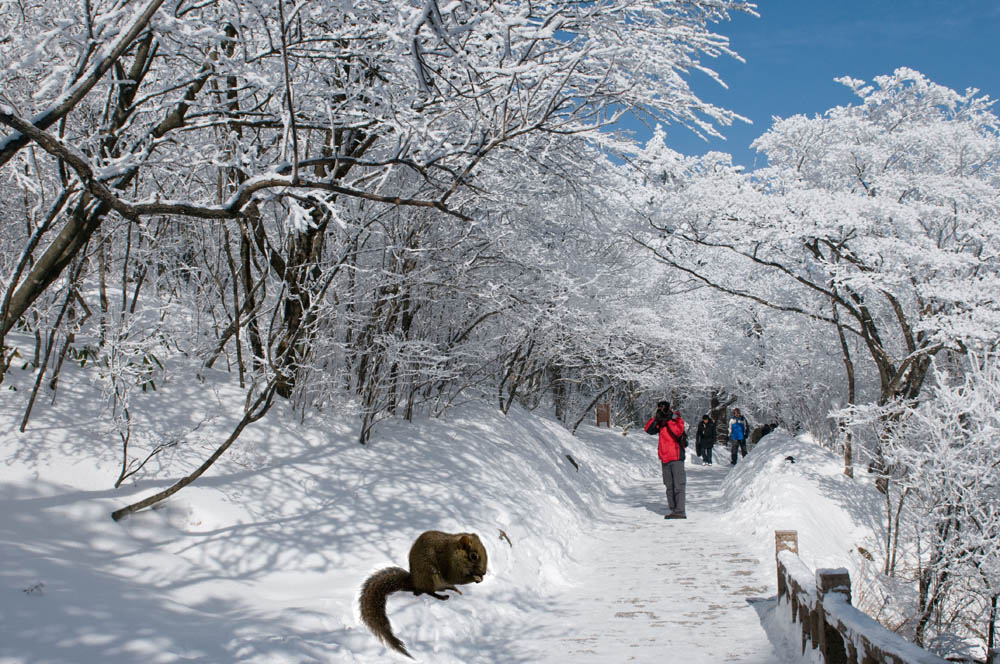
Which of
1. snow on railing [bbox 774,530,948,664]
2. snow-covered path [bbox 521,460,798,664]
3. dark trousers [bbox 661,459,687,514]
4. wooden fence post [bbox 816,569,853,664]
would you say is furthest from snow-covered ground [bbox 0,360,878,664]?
dark trousers [bbox 661,459,687,514]

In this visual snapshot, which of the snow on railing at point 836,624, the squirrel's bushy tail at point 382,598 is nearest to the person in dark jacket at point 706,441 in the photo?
the snow on railing at point 836,624

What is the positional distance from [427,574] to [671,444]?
6.20 m

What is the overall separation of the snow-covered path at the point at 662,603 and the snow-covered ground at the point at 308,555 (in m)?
0.03

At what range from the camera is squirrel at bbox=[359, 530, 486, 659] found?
466 cm

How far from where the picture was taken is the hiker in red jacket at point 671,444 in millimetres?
10641

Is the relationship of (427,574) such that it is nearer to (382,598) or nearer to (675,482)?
(382,598)

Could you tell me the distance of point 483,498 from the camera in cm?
805

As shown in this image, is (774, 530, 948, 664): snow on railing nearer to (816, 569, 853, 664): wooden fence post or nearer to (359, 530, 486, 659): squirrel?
(816, 569, 853, 664): wooden fence post

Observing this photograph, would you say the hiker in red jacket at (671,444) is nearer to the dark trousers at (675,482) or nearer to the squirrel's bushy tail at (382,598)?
the dark trousers at (675,482)

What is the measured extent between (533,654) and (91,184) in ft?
14.1

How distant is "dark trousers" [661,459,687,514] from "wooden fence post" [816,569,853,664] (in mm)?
6552

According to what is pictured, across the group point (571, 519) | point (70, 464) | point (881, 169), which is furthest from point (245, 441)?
point (881, 169)

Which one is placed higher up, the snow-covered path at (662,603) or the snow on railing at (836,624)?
the snow on railing at (836,624)

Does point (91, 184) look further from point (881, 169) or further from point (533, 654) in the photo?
point (881, 169)
